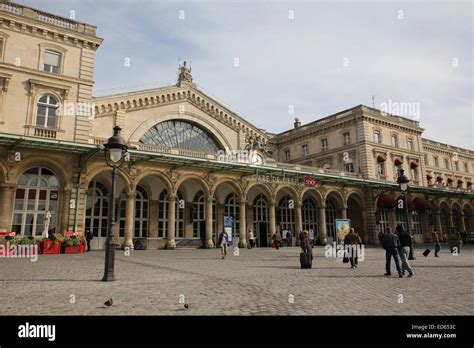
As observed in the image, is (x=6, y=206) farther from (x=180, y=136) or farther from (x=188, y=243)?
(x=180, y=136)

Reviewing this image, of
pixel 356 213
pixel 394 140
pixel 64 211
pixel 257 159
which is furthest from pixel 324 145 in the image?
pixel 64 211

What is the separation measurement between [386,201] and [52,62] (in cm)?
3424

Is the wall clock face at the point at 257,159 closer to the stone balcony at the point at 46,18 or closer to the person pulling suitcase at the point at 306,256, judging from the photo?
the stone balcony at the point at 46,18

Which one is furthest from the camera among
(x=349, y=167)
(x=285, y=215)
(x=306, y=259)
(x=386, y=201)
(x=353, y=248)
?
(x=349, y=167)

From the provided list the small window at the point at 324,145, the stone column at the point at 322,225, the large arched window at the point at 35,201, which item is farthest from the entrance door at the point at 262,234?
the large arched window at the point at 35,201

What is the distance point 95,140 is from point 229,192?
13.3 metres

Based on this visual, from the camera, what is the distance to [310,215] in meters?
38.4

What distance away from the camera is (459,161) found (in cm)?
5681

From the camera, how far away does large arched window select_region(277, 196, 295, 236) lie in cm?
3672

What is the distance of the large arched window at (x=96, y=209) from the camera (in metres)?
25.9

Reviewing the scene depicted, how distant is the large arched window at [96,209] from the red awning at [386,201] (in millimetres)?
28506

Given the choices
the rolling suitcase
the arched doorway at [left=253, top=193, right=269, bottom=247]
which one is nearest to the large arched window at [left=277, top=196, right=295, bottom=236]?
the arched doorway at [left=253, top=193, right=269, bottom=247]

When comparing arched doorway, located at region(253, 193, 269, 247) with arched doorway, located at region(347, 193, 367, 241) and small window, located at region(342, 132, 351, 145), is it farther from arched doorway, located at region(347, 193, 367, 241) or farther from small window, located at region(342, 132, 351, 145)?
small window, located at region(342, 132, 351, 145)

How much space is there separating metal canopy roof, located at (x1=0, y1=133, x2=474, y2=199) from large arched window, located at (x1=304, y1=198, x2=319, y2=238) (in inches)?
171
